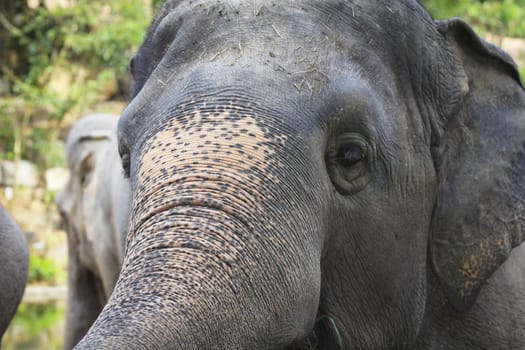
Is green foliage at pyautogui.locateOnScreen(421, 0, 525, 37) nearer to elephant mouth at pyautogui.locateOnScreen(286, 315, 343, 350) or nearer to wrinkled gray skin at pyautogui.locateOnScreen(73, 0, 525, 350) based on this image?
wrinkled gray skin at pyautogui.locateOnScreen(73, 0, 525, 350)

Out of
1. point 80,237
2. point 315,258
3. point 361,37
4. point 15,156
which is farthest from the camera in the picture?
point 15,156

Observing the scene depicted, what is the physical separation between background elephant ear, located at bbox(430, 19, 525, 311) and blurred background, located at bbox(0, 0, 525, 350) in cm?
1048

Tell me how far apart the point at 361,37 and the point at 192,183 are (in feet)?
2.69

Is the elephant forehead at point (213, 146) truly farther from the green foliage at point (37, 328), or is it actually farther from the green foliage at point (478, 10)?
the green foliage at point (478, 10)

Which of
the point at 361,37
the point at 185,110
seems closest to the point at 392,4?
the point at 361,37

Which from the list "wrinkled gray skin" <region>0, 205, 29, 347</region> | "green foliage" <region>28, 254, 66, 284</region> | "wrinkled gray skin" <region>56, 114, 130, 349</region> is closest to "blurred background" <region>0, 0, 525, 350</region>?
"green foliage" <region>28, 254, 66, 284</region>

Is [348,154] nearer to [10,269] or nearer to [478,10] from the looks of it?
[10,269]

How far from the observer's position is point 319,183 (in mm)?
2844

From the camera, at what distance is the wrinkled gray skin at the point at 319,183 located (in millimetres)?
2471

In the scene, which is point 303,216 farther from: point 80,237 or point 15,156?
point 15,156

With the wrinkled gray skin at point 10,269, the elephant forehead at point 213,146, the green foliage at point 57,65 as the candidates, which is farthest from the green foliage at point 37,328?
the elephant forehead at point 213,146

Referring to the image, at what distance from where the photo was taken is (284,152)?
272 centimetres

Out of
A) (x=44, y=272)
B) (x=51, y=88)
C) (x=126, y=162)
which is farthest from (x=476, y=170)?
(x=51, y=88)

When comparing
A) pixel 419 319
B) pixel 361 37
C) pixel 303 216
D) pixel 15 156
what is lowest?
pixel 419 319
